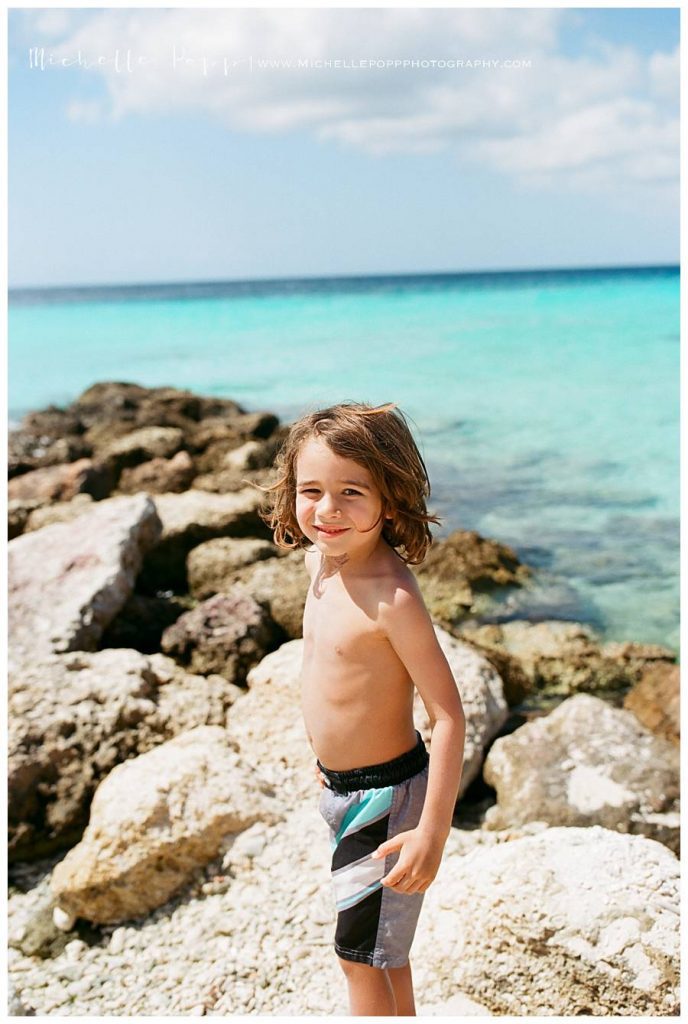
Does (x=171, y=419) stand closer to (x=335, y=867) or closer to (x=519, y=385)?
(x=335, y=867)

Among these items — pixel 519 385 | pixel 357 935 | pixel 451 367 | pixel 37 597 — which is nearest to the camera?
pixel 357 935

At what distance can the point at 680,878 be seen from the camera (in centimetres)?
284

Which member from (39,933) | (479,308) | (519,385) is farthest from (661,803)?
(479,308)

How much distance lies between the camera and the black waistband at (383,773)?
2.29m

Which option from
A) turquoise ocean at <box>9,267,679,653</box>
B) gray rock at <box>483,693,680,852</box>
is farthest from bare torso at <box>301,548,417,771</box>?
gray rock at <box>483,693,680,852</box>

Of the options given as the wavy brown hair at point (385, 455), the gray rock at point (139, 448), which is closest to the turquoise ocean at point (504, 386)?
the wavy brown hair at point (385, 455)

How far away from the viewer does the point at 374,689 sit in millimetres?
2254

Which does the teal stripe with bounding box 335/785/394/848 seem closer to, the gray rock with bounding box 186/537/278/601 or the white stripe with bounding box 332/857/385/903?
the white stripe with bounding box 332/857/385/903

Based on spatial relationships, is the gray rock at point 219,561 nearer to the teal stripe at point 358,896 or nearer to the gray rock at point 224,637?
the gray rock at point 224,637

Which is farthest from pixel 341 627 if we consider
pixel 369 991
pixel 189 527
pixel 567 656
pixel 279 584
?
pixel 189 527

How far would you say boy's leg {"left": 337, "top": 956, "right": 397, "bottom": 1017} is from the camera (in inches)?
91.1

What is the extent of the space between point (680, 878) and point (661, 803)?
0.87m

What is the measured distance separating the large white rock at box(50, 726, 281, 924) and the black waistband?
47.8 inches

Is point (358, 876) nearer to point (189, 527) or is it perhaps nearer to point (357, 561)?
point (357, 561)
